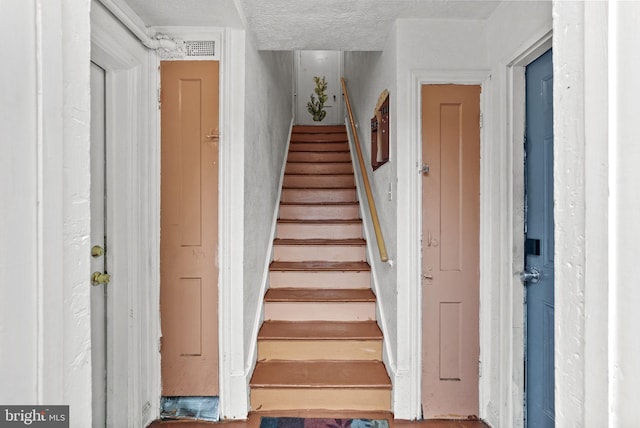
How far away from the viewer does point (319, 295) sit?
2619mm

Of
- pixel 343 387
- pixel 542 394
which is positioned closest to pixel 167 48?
pixel 343 387

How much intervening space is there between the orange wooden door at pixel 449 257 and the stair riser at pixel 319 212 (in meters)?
1.42

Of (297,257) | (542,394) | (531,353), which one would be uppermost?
(297,257)

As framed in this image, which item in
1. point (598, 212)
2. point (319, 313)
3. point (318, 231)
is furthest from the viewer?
point (318, 231)

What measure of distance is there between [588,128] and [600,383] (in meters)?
0.40

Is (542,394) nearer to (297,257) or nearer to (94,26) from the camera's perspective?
(297,257)

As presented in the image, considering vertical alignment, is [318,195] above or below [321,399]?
above

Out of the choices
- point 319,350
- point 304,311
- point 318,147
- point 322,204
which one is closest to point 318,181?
point 322,204

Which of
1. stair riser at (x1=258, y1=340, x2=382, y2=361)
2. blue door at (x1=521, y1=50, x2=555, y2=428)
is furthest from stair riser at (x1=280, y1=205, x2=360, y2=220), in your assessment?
blue door at (x1=521, y1=50, x2=555, y2=428)

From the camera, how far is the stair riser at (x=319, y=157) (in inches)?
163

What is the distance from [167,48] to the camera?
198cm

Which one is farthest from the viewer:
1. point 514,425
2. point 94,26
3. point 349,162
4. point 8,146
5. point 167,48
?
point 349,162

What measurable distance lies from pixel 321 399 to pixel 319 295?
0.74 meters

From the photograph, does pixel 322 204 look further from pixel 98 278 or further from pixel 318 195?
pixel 98 278
